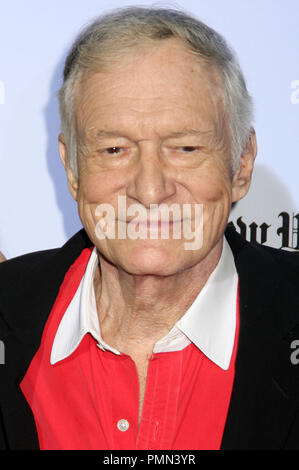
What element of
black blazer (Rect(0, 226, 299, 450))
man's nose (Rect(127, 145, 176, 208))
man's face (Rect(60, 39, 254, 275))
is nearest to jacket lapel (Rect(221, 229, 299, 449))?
black blazer (Rect(0, 226, 299, 450))

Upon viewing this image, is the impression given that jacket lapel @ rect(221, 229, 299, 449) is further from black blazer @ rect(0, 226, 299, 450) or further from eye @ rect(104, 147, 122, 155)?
eye @ rect(104, 147, 122, 155)

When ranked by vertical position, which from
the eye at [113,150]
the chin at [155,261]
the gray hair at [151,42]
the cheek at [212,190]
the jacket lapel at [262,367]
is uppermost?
the gray hair at [151,42]

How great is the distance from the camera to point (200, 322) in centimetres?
122

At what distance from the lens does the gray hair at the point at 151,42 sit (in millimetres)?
1145

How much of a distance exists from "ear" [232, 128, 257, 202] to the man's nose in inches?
7.1

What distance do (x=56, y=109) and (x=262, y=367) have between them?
2.55ft

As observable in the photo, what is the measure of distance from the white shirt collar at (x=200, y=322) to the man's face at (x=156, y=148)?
10cm

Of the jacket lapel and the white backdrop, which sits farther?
the white backdrop

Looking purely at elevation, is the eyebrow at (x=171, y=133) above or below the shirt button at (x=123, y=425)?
above

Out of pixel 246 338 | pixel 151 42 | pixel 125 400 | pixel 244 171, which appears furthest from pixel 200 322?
pixel 151 42

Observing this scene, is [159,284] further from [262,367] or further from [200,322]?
[262,367]

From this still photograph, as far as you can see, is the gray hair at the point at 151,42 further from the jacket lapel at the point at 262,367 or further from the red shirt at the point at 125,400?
the red shirt at the point at 125,400

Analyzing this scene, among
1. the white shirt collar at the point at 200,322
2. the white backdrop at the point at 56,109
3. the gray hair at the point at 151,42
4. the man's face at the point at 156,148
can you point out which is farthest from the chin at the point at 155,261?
the white backdrop at the point at 56,109

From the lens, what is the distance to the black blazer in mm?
1120
